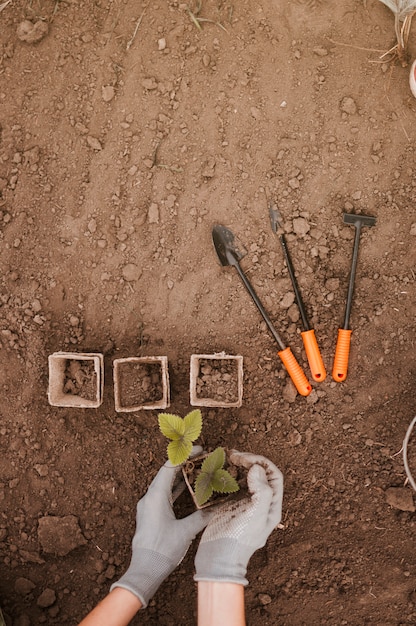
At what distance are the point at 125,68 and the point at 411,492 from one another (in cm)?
209

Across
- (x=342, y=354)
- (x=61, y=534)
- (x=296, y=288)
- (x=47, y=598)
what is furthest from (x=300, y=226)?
(x=47, y=598)

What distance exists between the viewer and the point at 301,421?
2.31 metres

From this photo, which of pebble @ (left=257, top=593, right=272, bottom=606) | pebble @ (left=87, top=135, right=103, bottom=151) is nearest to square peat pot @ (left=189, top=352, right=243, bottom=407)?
pebble @ (left=257, top=593, right=272, bottom=606)

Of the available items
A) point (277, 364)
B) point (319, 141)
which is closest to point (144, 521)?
point (277, 364)

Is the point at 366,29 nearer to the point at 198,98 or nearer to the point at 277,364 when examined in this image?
the point at 198,98

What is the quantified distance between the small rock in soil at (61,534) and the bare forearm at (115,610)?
306mm

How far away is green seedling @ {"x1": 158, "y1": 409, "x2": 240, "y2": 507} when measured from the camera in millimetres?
2045

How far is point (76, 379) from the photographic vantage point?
7.64 ft

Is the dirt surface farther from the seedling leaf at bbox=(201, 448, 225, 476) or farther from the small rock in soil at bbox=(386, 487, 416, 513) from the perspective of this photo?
the seedling leaf at bbox=(201, 448, 225, 476)

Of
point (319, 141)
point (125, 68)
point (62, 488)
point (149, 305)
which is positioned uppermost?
point (125, 68)

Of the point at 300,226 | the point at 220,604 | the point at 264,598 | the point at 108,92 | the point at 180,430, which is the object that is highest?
the point at 108,92

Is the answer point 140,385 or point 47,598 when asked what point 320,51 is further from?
point 47,598

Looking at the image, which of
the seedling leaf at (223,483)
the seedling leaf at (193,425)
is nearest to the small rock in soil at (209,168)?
the seedling leaf at (193,425)

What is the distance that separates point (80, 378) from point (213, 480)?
0.69 meters
